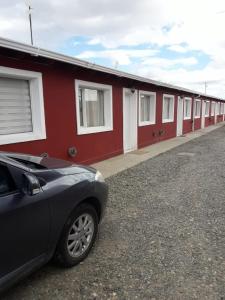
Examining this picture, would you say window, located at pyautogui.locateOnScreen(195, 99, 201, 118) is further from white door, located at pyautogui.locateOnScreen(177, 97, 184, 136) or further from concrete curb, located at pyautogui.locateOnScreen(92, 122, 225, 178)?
concrete curb, located at pyautogui.locateOnScreen(92, 122, 225, 178)

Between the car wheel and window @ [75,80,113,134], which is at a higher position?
window @ [75,80,113,134]

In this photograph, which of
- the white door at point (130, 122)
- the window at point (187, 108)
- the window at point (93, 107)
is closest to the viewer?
the window at point (93, 107)

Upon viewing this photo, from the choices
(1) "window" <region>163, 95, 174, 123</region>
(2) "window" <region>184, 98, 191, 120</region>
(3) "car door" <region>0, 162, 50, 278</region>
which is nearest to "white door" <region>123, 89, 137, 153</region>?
(1) "window" <region>163, 95, 174, 123</region>

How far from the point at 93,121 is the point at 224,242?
18.9ft

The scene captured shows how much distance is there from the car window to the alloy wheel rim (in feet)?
2.88

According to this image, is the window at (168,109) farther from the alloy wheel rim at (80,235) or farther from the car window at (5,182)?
the car window at (5,182)

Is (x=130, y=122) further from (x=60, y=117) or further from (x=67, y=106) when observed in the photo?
(x=60, y=117)

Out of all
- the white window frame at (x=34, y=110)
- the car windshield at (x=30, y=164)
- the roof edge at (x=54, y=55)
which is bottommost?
the car windshield at (x=30, y=164)

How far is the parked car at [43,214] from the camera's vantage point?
6.91 feet

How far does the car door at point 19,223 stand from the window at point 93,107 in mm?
5044

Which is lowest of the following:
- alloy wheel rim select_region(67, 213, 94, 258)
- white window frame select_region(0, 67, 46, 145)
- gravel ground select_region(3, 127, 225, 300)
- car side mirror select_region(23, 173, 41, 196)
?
gravel ground select_region(3, 127, 225, 300)

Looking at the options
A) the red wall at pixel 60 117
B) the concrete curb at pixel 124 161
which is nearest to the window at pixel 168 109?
the concrete curb at pixel 124 161

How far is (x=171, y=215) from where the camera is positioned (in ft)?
13.9

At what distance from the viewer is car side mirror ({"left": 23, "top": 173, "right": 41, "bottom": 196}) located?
2.21 meters
